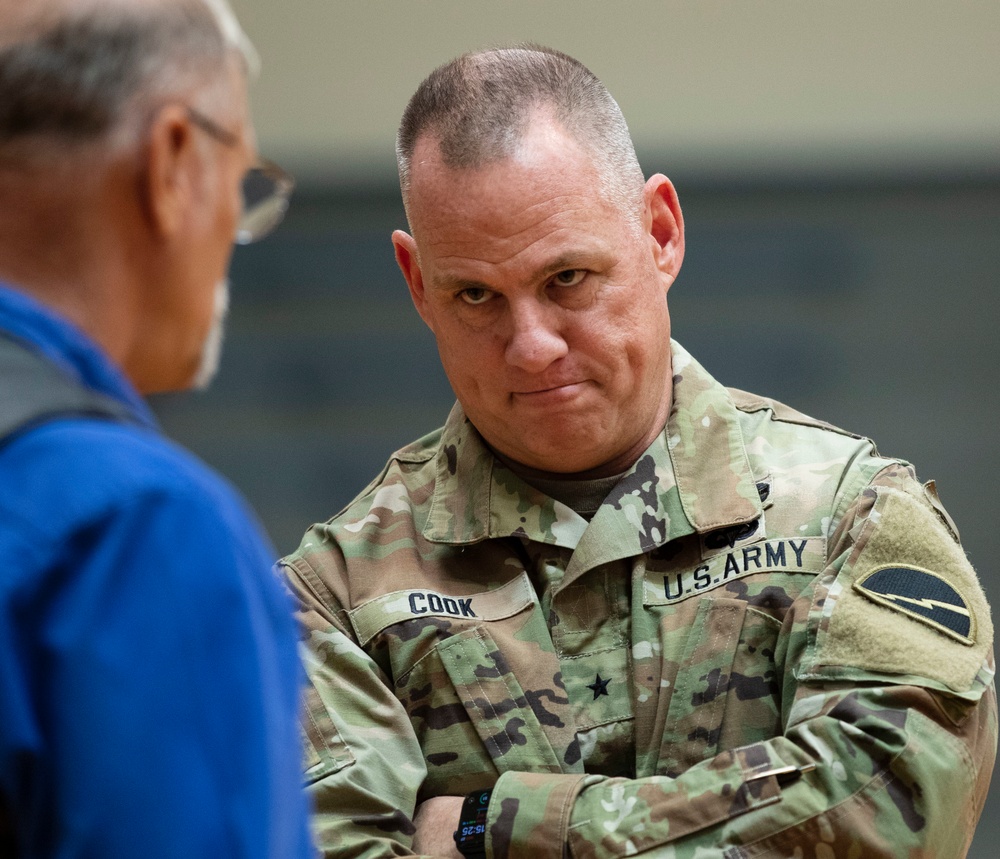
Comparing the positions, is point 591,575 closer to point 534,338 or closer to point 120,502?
point 534,338

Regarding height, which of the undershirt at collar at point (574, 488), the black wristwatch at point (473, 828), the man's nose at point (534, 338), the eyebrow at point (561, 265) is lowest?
the black wristwatch at point (473, 828)

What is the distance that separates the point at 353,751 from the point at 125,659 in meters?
1.10

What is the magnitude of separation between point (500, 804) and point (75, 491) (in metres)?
1.10

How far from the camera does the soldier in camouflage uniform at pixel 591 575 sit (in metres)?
1.87

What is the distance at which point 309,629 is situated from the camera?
2146 mm

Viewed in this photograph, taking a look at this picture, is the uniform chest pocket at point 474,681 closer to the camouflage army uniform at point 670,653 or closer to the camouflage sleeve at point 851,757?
the camouflage army uniform at point 670,653

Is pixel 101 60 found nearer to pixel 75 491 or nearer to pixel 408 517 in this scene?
pixel 75 491

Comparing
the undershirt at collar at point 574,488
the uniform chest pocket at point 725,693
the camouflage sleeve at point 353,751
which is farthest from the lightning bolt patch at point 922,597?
the camouflage sleeve at point 353,751

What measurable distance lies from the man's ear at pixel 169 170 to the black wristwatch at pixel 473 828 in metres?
1.07

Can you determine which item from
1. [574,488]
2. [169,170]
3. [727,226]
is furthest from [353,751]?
[727,226]

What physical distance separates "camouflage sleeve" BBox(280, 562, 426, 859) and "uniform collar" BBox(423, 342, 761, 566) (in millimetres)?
242

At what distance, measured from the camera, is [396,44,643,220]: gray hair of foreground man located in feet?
6.98

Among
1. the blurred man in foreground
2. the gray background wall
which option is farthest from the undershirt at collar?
the gray background wall

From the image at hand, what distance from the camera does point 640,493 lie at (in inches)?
86.2
